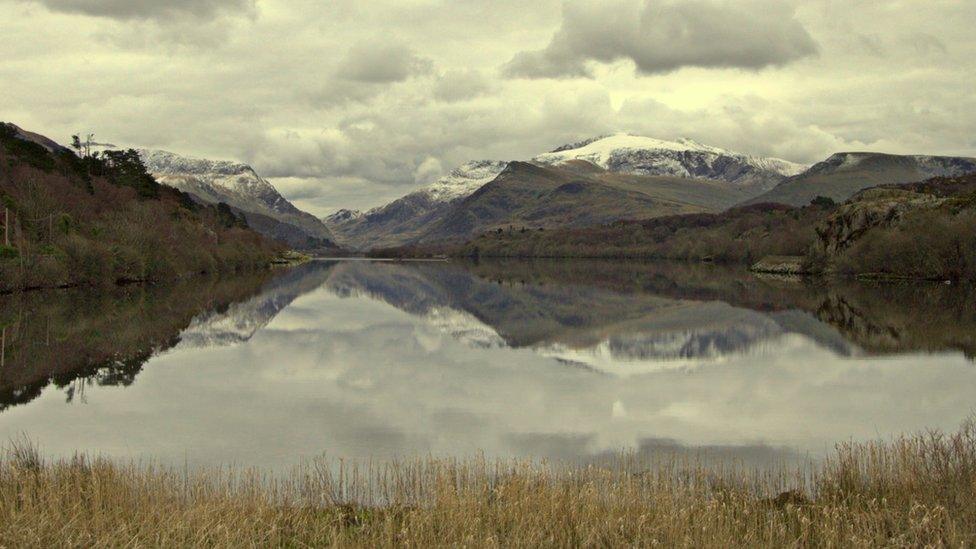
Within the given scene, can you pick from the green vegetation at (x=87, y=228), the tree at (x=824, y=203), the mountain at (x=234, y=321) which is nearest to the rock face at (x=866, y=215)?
the tree at (x=824, y=203)

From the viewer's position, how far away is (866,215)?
11975cm

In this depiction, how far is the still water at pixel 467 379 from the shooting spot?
70.2 ft

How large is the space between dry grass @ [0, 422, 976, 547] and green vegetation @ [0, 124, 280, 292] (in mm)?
59939

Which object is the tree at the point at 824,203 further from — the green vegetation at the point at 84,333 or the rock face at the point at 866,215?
the green vegetation at the point at 84,333

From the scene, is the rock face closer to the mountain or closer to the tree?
the tree

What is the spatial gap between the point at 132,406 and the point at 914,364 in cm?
3220

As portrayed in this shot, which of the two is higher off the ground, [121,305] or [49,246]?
[49,246]

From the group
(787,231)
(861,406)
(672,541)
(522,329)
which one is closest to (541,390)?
(861,406)

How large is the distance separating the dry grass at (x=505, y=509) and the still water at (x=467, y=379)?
4765mm

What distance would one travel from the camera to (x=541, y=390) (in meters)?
29.6

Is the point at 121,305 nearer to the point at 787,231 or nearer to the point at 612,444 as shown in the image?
the point at 612,444

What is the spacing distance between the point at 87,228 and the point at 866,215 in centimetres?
10583

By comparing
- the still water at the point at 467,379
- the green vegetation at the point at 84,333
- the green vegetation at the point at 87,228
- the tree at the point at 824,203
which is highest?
the tree at the point at 824,203

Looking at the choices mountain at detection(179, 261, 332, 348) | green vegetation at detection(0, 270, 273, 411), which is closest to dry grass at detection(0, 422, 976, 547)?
green vegetation at detection(0, 270, 273, 411)
